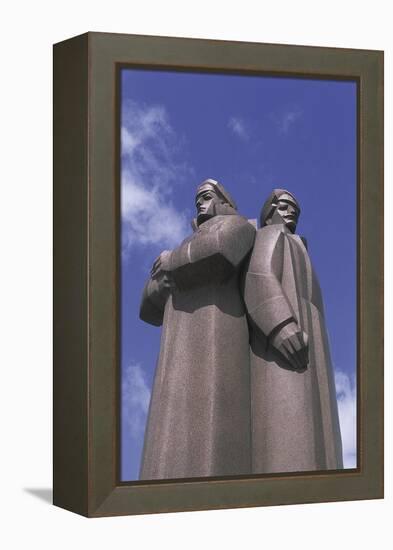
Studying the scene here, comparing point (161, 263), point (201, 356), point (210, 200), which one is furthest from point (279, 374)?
point (210, 200)

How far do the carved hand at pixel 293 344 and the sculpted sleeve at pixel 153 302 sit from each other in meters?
0.78

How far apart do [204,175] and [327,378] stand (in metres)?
1.63

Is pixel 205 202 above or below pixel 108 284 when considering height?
above

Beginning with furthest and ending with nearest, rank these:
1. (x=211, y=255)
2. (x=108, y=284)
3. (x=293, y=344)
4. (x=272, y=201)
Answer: (x=272, y=201)
(x=293, y=344)
(x=211, y=255)
(x=108, y=284)

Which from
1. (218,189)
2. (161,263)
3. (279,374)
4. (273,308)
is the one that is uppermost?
(218,189)

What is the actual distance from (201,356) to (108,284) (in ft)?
2.88

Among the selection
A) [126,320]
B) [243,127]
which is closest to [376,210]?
[243,127]

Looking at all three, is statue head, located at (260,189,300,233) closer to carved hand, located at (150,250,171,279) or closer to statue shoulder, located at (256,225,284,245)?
statue shoulder, located at (256,225,284,245)

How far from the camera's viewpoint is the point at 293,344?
13.4 meters

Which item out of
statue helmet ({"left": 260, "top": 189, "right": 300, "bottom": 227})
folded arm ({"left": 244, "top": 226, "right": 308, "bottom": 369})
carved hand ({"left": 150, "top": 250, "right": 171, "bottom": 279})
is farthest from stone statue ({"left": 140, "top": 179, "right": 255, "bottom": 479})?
statue helmet ({"left": 260, "top": 189, "right": 300, "bottom": 227})

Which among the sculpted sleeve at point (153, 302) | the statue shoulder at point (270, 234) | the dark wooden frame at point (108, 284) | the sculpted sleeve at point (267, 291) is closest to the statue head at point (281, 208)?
the statue shoulder at point (270, 234)

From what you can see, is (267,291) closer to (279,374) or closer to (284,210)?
(279,374)

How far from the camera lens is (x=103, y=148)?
12.8 metres

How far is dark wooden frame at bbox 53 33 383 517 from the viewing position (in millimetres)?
12805
